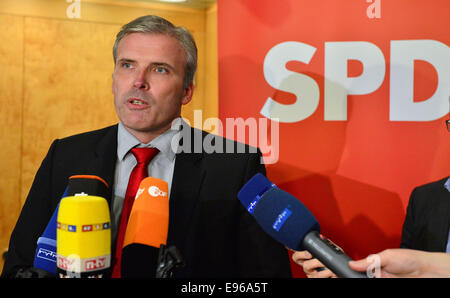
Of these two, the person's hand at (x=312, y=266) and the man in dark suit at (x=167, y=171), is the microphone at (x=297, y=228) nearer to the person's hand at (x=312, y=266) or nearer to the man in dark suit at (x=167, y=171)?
the person's hand at (x=312, y=266)

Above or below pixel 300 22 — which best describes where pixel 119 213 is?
below

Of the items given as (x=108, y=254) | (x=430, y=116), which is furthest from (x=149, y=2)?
(x=108, y=254)

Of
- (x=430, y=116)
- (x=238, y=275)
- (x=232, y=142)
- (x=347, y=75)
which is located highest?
(x=347, y=75)

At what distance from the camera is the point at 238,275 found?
1.40 meters

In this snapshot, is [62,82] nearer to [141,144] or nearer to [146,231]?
[141,144]

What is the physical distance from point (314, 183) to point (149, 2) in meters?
1.36

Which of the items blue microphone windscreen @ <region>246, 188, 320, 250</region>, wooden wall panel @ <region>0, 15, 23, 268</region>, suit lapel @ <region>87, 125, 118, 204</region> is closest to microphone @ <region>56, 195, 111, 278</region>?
blue microphone windscreen @ <region>246, 188, 320, 250</region>

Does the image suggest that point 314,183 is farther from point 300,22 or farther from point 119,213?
point 119,213

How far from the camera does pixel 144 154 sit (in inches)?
51.1

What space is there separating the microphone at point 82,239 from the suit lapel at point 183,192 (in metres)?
0.58

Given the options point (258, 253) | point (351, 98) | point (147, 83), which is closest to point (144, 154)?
point (147, 83)

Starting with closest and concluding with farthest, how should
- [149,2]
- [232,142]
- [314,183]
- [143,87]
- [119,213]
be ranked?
[119,213] → [143,87] → [232,142] → [314,183] → [149,2]

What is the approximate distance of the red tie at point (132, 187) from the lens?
111cm

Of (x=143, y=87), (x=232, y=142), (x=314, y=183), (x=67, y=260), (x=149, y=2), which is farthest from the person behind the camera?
(x=149, y=2)
